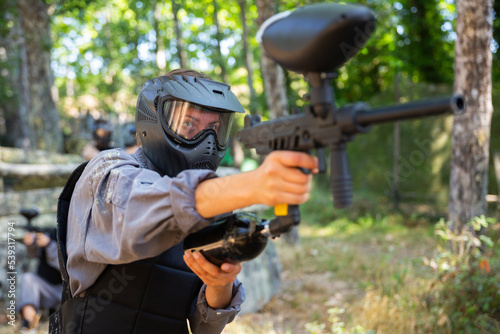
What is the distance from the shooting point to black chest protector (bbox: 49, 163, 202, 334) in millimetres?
1869

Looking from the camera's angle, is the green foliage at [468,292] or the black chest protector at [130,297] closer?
the black chest protector at [130,297]

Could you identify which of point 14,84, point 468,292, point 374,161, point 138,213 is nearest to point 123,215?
point 138,213

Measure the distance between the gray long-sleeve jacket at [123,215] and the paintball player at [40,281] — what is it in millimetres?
3894

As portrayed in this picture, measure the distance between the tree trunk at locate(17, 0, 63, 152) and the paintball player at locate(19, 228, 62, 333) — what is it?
25.3 ft

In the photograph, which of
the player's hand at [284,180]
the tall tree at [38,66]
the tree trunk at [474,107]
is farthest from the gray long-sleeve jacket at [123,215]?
the tall tree at [38,66]

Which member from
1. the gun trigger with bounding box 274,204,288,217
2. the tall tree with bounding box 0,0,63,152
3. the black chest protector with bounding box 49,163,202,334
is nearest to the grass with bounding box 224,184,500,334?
the black chest protector with bounding box 49,163,202,334

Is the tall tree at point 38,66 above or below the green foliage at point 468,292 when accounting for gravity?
above

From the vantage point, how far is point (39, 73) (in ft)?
39.5

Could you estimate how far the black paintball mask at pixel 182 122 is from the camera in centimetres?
194

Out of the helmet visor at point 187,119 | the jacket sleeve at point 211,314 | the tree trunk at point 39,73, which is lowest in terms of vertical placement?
the jacket sleeve at point 211,314

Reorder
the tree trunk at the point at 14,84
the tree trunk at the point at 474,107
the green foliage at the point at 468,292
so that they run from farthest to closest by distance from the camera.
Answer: the tree trunk at the point at 14,84
the tree trunk at the point at 474,107
the green foliage at the point at 468,292

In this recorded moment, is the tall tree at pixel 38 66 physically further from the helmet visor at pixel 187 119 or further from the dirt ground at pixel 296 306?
the helmet visor at pixel 187 119

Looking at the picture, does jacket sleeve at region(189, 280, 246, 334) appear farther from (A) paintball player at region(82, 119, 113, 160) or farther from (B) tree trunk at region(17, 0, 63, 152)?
(B) tree trunk at region(17, 0, 63, 152)

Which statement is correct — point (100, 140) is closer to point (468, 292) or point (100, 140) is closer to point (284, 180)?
point (468, 292)
